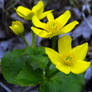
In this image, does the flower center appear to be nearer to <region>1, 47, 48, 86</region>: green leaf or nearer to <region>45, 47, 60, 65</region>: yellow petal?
<region>45, 47, 60, 65</region>: yellow petal

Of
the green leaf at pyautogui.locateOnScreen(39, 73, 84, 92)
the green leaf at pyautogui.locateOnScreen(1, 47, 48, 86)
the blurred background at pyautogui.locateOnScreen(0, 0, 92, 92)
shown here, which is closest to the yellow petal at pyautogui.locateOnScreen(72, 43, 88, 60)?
the green leaf at pyautogui.locateOnScreen(39, 73, 84, 92)

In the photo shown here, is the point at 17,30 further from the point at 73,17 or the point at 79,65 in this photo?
the point at 73,17

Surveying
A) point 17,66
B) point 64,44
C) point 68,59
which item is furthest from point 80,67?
point 17,66

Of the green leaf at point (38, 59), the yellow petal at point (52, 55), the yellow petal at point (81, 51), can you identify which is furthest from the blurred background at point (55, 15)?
the yellow petal at point (52, 55)

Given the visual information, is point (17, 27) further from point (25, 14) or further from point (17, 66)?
point (17, 66)

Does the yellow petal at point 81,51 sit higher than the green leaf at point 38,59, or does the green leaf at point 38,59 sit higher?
the yellow petal at point 81,51

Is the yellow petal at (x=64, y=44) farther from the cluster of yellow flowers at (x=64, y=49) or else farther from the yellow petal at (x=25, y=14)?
the yellow petal at (x=25, y=14)
